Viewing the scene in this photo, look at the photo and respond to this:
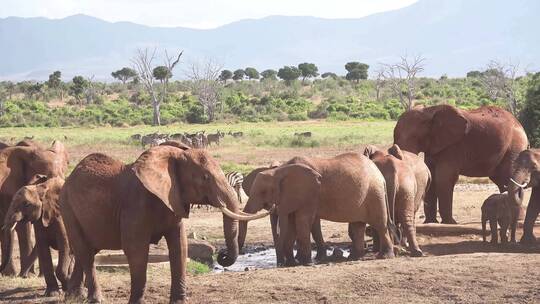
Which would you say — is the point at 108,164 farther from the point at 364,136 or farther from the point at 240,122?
the point at 240,122

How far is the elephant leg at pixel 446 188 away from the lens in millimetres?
16625

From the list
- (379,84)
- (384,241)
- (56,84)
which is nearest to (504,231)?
(384,241)

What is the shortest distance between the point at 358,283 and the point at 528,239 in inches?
190

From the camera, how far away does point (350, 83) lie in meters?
99.2

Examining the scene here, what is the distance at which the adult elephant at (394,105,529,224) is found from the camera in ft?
55.8

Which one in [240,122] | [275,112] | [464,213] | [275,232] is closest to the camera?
[275,232]

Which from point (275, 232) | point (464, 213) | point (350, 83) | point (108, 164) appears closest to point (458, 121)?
point (464, 213)

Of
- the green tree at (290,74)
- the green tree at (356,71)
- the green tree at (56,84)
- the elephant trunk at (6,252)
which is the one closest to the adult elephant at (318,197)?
the elephant trunk at (6,252)

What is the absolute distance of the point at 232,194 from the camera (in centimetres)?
895

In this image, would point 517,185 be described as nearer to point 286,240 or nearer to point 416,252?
point 416,252

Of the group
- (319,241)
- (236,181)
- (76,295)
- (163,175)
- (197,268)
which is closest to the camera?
(163,175)

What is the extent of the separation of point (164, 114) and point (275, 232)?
186 ft

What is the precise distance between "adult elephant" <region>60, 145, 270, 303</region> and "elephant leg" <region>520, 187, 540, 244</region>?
21.1 feet

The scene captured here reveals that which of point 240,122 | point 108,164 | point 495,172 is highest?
point 108,164
